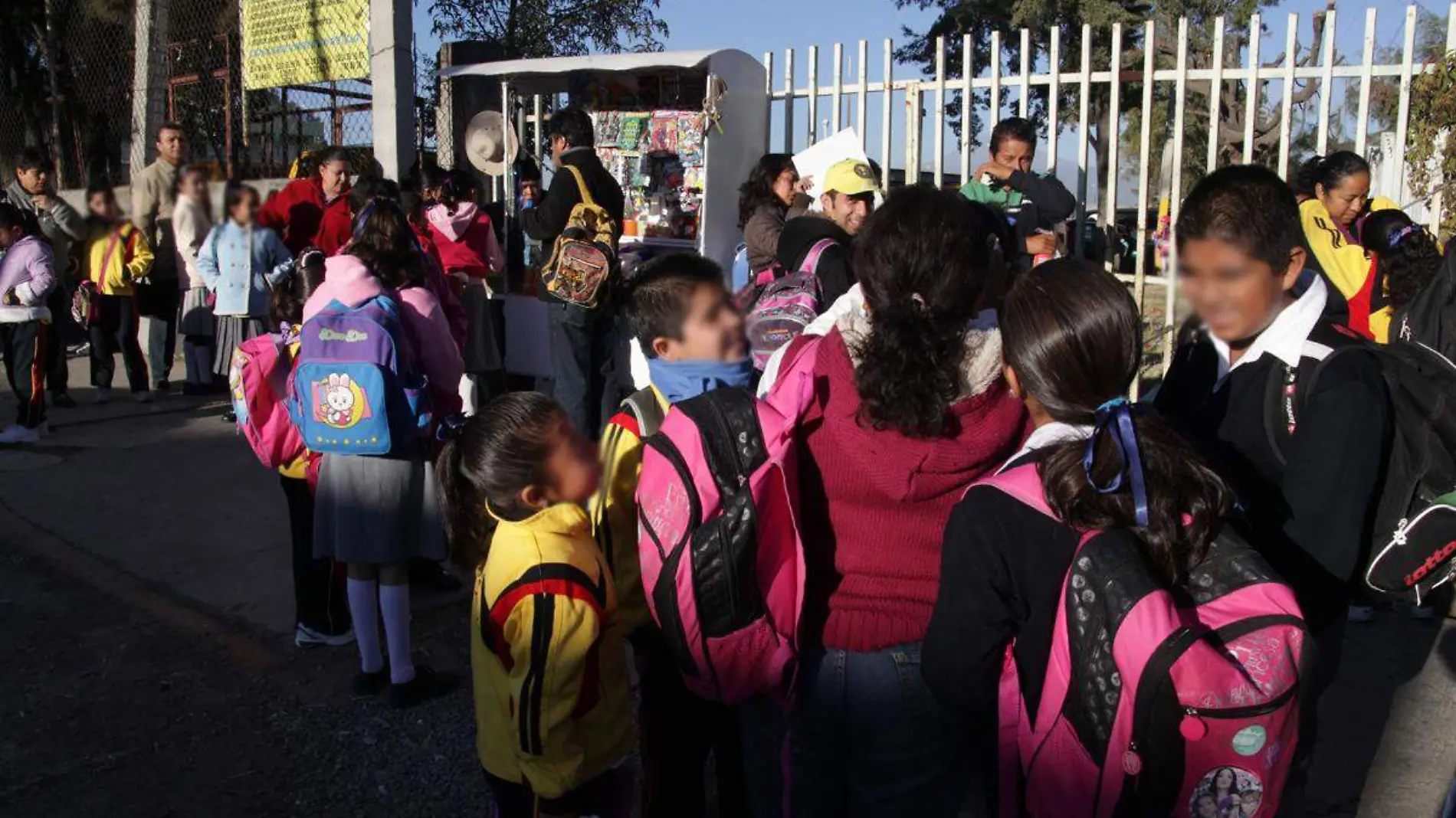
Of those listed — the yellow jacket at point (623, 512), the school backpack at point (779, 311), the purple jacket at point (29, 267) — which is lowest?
the yellow jacket at point (623, 512)

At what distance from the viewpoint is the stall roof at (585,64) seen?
6508 millimetres

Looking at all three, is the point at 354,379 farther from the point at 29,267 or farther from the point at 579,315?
the point at 579,315

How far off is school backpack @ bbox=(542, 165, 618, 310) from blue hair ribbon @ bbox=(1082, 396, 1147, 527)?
4313 mm

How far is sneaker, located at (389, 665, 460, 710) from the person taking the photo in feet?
11.7

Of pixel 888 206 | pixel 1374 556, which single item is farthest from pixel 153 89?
pixel 1374 556

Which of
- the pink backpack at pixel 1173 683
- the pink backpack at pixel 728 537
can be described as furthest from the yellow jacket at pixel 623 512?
the pink backpack at pixel 1173 683

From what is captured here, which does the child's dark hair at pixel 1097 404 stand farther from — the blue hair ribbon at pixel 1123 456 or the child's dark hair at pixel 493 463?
the child's dark hair at pixel 493 463

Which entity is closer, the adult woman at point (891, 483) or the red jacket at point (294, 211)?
the red jacket at point (294, 211)

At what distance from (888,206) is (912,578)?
64 cm

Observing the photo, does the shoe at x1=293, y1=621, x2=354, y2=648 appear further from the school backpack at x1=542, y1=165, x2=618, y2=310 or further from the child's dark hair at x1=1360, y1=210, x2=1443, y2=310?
the child's dark hair at x1=1360, y1=210, x2=1443, y2=310

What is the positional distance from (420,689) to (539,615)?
1627mm

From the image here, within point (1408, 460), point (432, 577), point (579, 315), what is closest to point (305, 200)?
point (1408, 460)

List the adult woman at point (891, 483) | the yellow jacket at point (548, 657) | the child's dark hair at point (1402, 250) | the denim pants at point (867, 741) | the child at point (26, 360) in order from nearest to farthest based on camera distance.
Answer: the adult woman at point (891, 483), the denim pants at point (867, 741), the yellow jacket at point (548, 657), the child's dark hair at point (1402, 250), the child at point (26, 360)

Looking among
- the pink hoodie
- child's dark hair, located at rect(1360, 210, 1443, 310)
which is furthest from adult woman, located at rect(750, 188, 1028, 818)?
the pink hoodie
